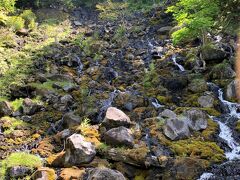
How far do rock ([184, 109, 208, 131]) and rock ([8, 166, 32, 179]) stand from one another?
7709 millimetres

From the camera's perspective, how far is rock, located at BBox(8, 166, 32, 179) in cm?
1348

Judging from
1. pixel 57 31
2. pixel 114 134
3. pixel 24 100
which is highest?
pixel 114 134

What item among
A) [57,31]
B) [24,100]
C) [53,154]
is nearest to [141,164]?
[53,154]

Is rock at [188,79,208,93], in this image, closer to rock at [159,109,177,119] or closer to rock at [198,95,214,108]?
rock at [198,95,214,108]

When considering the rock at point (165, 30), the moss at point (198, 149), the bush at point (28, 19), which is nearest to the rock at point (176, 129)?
the moss at point (198, 149)

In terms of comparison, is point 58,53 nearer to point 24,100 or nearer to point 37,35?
point 37,35

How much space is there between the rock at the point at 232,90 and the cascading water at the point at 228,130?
370mm

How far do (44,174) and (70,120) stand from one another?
181 inches

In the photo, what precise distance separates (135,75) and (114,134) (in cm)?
970

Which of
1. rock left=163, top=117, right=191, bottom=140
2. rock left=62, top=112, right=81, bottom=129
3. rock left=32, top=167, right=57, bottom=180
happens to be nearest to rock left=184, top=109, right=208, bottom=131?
rock left=163, top=117, right=191, bottom=140

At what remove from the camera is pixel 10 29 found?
29.8 m

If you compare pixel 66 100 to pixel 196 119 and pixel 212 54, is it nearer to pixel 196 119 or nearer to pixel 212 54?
pixel 196 119

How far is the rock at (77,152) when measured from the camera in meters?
13.7

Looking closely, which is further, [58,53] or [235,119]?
[58,53]
